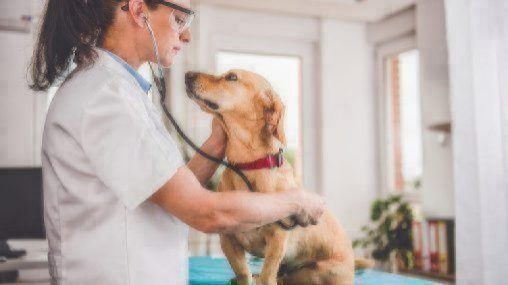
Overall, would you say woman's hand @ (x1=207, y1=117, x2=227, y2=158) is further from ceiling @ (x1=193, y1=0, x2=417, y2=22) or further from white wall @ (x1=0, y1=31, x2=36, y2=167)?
ceiling @ (x1=193, y1=0, x2=417, y2=22)

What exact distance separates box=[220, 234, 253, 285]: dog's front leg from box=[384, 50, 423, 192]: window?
3.24 m

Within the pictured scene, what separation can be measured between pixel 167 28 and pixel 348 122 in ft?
11.0

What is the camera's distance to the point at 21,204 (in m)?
2.72

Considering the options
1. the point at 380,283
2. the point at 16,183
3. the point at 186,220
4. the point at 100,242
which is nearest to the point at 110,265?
the point at 100,242

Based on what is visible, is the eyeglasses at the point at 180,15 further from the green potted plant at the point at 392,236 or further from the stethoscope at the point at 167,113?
the green potted plant at the point at 392,236

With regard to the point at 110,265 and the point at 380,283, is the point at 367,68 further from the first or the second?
the point at 110,265

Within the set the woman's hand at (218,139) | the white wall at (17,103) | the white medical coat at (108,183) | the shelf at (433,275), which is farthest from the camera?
the shelf at (433,275)

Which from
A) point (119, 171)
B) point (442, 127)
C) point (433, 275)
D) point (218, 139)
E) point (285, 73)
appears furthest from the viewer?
point (285, 73)

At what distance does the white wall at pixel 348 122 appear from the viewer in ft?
13.6

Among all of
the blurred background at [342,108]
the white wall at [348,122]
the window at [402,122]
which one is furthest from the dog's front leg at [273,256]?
the window at [402,122]

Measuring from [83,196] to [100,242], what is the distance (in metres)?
0.09

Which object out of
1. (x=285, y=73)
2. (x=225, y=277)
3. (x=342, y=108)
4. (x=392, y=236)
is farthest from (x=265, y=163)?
(x=342, y=108)

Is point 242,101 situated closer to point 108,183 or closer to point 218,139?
point 218,139

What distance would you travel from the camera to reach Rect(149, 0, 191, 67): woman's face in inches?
40.0
